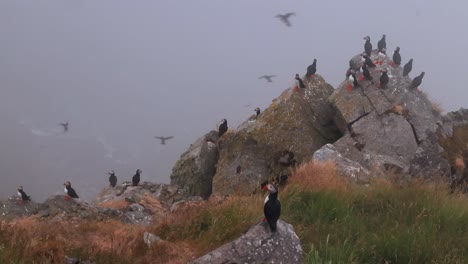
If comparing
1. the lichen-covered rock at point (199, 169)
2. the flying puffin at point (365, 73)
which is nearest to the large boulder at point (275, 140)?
the lichen-covered rock at point (199, 169)

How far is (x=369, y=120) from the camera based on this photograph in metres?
15.5

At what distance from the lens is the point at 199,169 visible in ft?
55.6

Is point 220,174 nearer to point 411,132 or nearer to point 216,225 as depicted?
point 411,132

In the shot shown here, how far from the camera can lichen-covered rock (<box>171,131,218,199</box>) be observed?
16859 millimetres

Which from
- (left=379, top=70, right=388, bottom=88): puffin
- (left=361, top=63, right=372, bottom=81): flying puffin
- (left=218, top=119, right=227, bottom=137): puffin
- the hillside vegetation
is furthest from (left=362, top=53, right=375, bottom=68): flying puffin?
the hillside vegetation

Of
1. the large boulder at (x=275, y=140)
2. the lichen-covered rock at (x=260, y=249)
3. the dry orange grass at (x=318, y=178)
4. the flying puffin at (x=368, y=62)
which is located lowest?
the lichen-covered rock at (x=260, y=249)

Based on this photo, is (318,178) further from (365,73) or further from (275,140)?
(365,73)

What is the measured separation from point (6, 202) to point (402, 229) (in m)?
11.7

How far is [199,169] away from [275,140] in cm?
330

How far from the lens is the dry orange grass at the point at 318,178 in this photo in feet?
29.3

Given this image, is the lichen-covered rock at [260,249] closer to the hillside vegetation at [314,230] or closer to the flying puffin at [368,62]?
the hillside vegetation at [314,230]

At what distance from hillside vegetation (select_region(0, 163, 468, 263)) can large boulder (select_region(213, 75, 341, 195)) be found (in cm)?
606

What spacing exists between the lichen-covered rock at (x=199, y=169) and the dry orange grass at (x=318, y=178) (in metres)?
7.02

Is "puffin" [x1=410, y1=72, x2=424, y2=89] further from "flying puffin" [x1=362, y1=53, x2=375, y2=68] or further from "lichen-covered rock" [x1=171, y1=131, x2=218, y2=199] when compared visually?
"lichen-covered rock" [x1=171, y1=131, x2=218, y2=199]
